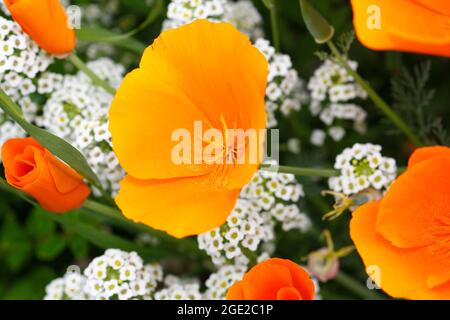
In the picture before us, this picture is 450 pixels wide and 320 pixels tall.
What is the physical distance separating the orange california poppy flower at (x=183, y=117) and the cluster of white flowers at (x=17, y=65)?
233mm

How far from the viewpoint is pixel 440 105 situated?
125cm

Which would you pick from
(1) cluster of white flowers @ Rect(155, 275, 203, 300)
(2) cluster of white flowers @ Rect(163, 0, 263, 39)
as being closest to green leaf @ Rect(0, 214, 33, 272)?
(1) cluster of white flowers @ Rect(155, 275, 203, 300)

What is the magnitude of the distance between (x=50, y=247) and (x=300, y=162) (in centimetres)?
43

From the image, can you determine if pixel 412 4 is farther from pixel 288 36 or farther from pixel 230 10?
pixel 288 36

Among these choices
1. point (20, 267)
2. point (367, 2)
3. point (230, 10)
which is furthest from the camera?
point (20, 267)

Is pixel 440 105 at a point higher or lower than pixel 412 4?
lower

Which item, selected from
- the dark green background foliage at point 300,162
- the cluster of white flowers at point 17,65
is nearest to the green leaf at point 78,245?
the dark green background foliage at point 300,162

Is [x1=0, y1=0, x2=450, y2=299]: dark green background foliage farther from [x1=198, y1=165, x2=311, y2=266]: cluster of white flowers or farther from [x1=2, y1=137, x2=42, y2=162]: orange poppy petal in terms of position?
[x1=2, y1=137, x2=42, y2=162]: orange poppy petal

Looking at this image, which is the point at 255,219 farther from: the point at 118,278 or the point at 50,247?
the point at 50,247

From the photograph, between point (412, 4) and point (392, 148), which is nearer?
point (412, 4)

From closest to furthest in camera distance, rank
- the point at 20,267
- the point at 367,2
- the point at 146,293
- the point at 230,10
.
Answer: the point at 367,2 < the point at 146,293 < the point at 230,10 < the point at 20,267

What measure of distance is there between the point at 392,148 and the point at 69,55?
0.59 meters

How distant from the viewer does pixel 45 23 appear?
0.95m
